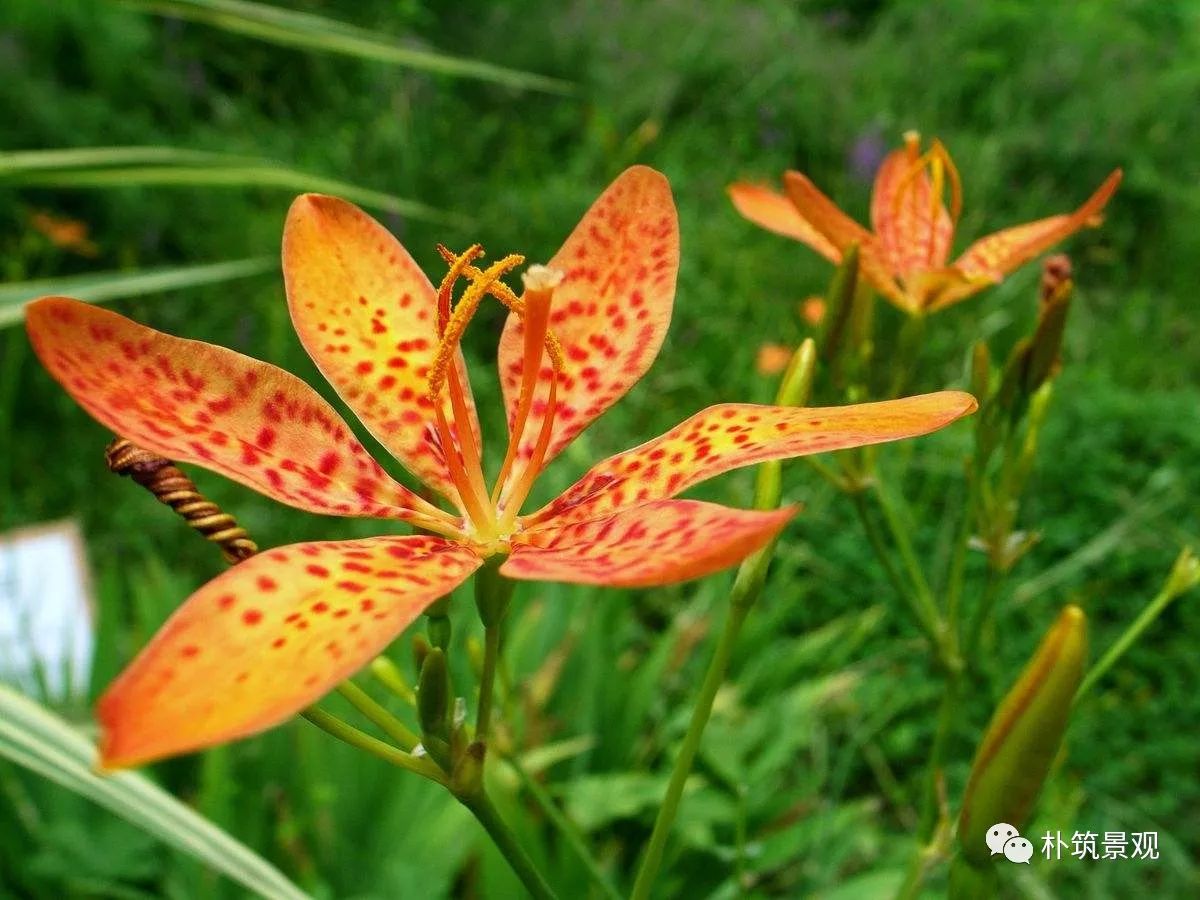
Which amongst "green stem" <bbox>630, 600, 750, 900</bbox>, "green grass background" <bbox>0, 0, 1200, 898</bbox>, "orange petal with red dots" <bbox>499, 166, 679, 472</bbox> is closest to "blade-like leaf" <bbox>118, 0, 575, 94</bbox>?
"green grass background" <bbox>0, 0, 1200, 898</bbox>

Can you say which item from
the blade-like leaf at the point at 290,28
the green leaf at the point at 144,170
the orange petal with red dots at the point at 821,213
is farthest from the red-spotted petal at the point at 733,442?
the blade-like leaf at the point at 290,28

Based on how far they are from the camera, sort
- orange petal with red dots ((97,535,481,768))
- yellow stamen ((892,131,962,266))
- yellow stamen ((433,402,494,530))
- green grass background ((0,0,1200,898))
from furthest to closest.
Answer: green grass background ((0,0,1200,898)), yellow stamen ((892,131,962,266)), yellow stamen ((433,402,494,530)), orange petal with red dots ((97,535,481,768))

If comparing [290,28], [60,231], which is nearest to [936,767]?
[290,28]

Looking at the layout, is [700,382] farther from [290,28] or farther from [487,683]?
[487,683]

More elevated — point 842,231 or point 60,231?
point 842,231

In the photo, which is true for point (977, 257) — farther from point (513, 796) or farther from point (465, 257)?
point (513, 796)

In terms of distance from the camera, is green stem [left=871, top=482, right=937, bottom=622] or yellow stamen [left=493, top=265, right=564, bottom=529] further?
green stem [left=871, top=482, right=937, bottom=622]

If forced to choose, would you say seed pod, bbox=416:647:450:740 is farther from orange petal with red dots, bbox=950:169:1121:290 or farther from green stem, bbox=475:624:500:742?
orange petal with red dots, bbox=950:169:1121:290
